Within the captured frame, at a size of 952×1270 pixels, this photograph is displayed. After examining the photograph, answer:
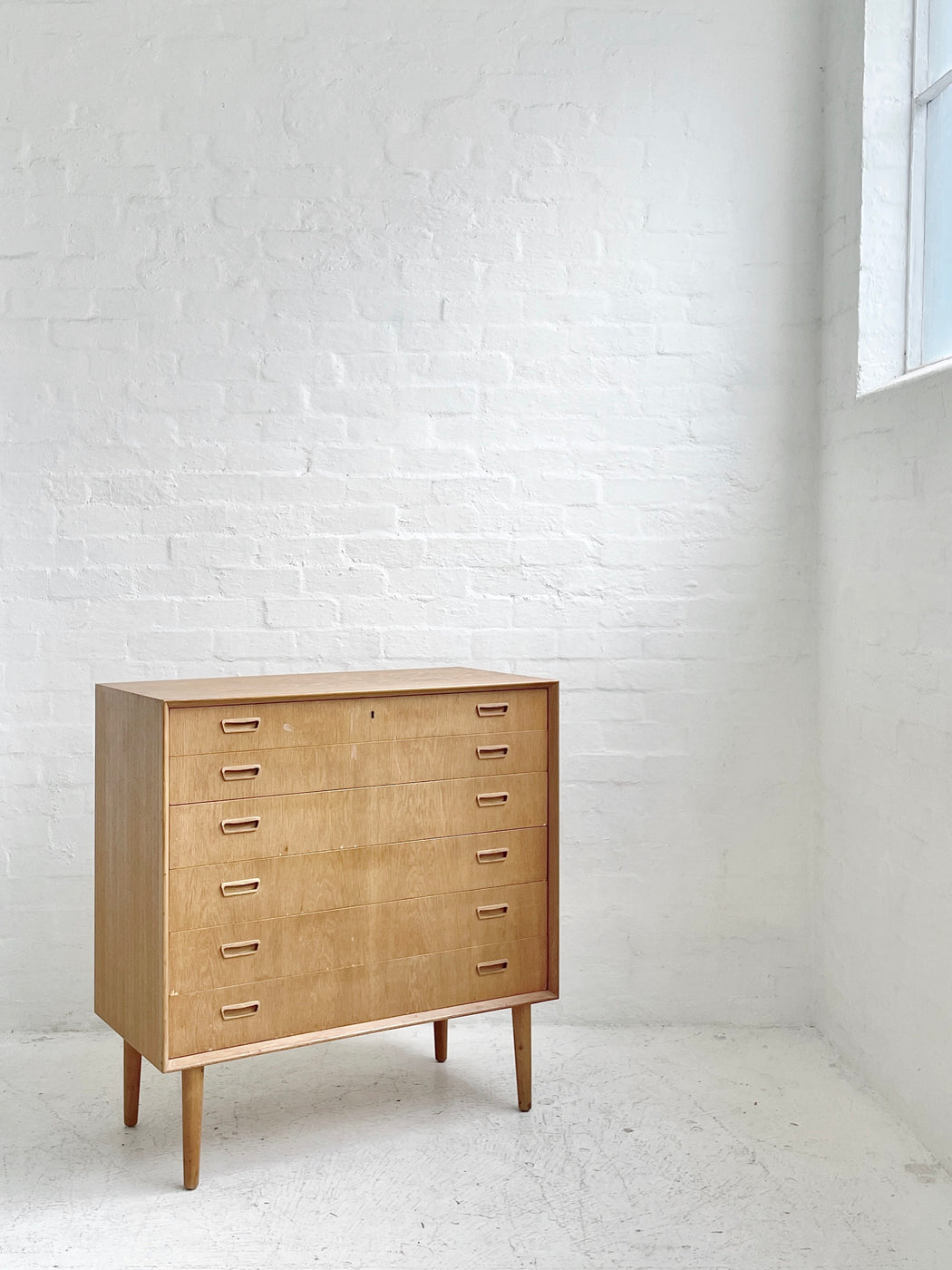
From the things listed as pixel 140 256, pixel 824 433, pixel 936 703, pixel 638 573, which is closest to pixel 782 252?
pixel 824 433

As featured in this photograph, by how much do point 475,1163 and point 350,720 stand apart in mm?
949

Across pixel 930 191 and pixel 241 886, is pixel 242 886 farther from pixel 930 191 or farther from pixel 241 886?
pixel 930 191

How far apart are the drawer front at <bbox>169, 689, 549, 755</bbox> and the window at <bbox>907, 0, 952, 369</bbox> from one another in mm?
1275

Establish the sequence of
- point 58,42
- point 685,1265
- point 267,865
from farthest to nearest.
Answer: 1. point 58,42
2. point 267,865
3. point 685,1265

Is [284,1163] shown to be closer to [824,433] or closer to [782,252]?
[824,433]

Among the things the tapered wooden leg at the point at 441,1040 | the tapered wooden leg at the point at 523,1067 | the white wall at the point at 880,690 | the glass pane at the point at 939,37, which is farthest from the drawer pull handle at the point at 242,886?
the glass pane at the point at 939,37

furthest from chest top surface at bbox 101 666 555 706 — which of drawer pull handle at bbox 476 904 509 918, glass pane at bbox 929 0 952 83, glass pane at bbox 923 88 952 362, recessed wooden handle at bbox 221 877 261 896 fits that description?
glass pane at bbox 929 0 952 83

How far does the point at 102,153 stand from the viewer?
9.79ft

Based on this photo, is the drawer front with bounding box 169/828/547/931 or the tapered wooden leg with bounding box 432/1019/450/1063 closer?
the drawer front with bounding box 169/828/547/931

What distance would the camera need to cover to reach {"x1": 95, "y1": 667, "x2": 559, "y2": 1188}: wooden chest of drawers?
90.0 inches

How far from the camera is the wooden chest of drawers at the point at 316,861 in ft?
7.50

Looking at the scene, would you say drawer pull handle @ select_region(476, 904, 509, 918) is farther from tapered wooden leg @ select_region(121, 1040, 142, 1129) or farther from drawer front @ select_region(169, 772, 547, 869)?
tapered wooden leg @ select_region(121, 1040, 142, 1129)

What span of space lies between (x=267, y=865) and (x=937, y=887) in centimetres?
141

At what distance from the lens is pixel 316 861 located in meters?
2.41
